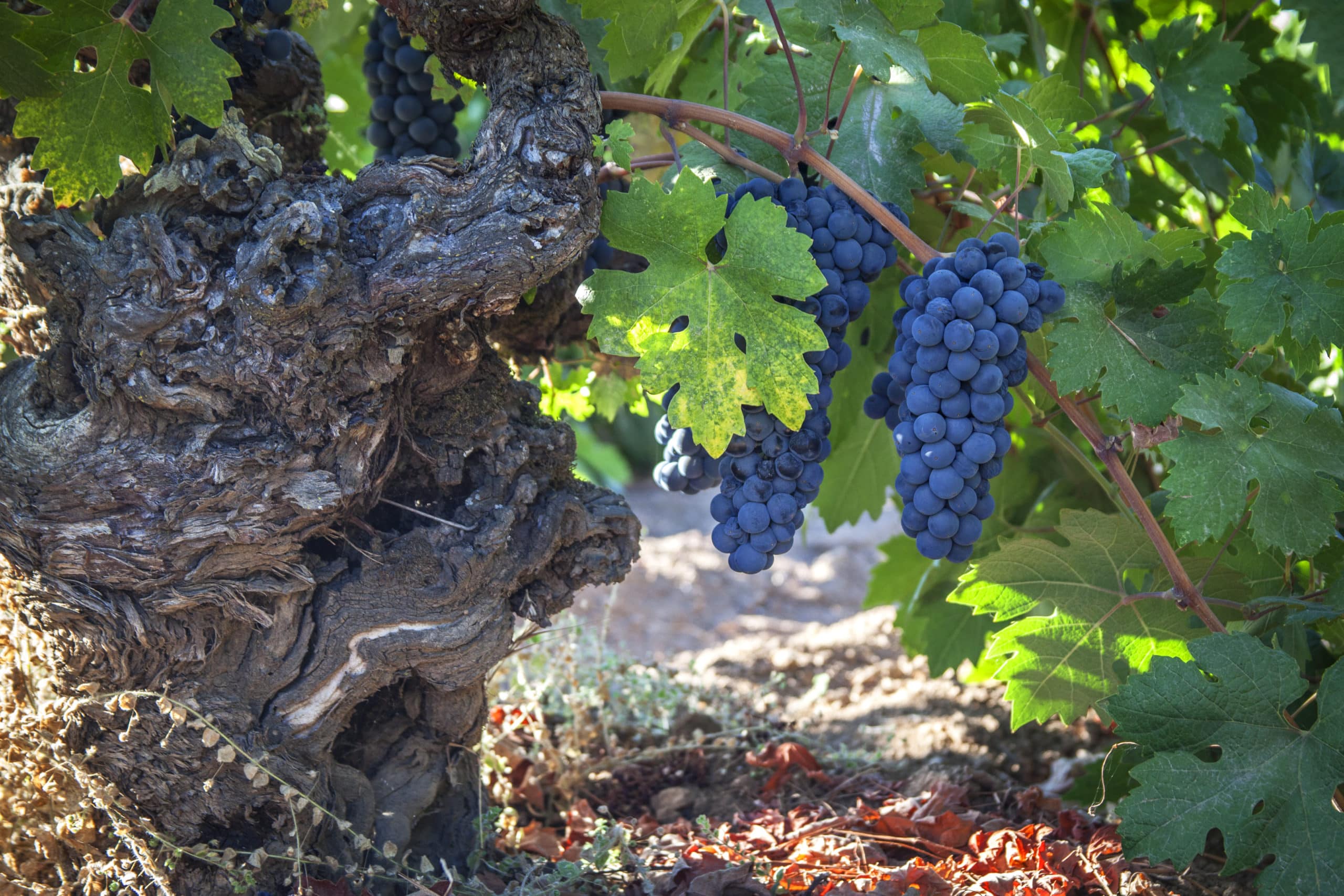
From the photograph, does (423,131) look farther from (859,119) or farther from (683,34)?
(859,119)

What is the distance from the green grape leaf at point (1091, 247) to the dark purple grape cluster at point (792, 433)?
28 cm

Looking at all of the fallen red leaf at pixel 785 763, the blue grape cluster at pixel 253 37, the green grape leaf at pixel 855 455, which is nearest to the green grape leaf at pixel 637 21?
the blue grape cluster at pixel 253 37

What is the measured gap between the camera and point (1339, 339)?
58.7 inches

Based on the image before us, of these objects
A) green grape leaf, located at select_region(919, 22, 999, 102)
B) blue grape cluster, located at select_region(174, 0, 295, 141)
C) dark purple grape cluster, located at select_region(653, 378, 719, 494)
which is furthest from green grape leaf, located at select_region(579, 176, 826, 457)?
blue grape cluster, located at select_region(174, 0, 295, 141)

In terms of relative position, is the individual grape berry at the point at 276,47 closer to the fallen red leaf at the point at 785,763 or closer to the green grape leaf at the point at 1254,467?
the green grape leaf at the point at 1254,467

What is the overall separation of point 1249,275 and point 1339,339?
17 centimetres

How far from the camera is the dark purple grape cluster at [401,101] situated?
2092mm

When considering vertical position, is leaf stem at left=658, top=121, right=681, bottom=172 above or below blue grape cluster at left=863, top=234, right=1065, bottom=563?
above

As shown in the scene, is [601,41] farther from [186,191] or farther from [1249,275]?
[1249,275]

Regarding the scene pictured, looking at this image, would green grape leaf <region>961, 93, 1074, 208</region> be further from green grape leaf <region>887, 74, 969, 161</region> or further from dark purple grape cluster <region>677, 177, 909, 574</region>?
dark purple grape cluster <region>677, 177, 909, 574</region>

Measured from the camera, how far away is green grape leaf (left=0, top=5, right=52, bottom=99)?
135 centimetres

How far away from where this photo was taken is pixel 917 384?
4.64ft

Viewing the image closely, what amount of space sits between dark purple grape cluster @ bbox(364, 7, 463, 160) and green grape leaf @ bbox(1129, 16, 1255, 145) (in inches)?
63.9

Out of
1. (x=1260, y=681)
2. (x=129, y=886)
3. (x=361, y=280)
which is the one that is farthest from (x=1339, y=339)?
(x=129, y=886)
